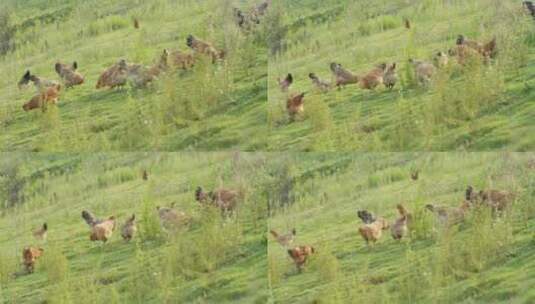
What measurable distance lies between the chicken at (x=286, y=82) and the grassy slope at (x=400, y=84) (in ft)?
0.14

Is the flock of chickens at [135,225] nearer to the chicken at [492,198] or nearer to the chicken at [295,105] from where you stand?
the chicken at [295,105]

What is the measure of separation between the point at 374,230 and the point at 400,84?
1.05 m

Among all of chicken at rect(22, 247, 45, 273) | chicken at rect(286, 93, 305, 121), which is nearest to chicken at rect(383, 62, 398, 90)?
chicken at rect(286, 93, 305, 121)

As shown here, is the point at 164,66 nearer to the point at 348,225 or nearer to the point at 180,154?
the point at 180,154

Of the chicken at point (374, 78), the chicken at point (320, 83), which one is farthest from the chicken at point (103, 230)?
the chicken at point (374, 78)

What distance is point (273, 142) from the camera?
848cm

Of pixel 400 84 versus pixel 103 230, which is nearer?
pixel 400 84

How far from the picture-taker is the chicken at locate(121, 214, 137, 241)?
28.2 ft

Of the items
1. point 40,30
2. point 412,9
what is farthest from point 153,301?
point 412,9

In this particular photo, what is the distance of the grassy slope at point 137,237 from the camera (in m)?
8.55

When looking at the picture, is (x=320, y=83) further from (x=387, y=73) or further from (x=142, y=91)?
(x=142, y=91)

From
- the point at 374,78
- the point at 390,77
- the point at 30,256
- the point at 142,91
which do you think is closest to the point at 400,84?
the point at 390,77

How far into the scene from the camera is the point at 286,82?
28.0 ft

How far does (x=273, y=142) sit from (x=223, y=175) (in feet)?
1.43
